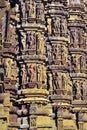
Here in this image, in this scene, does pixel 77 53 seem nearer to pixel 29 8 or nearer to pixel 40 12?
pixel 40 12

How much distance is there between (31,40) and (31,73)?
1.28 m

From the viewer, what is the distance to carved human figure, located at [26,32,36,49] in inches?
577

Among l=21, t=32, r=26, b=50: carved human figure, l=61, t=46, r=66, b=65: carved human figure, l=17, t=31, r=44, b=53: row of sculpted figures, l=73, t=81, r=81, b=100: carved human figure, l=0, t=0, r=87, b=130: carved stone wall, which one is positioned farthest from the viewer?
l=73, t=81, r=81, b=100: carved human figure

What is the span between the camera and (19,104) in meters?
14.2

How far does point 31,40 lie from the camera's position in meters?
14.8

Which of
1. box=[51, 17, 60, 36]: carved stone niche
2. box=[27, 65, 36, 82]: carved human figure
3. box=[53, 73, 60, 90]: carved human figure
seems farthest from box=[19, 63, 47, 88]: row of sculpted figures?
box=[51, 17, 60, 36]: carved stone niche

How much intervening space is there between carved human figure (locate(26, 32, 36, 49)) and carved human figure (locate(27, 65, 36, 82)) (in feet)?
2.46

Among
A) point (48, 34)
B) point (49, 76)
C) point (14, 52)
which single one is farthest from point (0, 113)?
point (48, 34)

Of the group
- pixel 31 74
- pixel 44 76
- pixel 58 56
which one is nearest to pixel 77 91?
pixel 58 56

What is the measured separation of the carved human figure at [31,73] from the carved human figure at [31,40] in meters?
0.75

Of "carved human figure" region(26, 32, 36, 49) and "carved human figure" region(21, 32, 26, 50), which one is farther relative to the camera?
"carved human figure" region(21, 32, 26, 50)

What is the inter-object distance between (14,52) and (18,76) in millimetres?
905

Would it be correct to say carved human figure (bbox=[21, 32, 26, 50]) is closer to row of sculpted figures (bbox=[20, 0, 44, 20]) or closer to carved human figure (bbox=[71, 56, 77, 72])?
row of sculpted figures (bbox=[20, 0, 44, 20])

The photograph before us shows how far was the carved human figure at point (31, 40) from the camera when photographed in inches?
577
